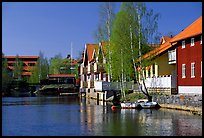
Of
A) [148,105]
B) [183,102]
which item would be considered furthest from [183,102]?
[148,105]

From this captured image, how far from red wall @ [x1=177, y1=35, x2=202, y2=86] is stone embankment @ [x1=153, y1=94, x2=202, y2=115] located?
3.35 metres

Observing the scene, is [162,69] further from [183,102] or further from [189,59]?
[183,102]

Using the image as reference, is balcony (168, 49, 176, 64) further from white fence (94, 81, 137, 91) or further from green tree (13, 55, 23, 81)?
green tree (13, 55, 23, 81)

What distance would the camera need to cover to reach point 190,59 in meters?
40.1

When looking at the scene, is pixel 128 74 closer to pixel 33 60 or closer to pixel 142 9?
pixel 142 9

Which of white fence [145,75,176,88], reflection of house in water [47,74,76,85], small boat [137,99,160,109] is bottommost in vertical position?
small boat [137,99,160,109]

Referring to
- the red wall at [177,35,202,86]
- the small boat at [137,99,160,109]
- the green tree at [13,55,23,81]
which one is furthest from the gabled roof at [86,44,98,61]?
the green tree at [13,55,23,81]

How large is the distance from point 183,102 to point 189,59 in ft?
24.0

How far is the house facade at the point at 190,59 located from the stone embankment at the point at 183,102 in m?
3.09

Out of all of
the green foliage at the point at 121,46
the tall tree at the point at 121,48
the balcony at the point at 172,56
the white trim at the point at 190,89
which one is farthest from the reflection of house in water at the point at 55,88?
the white trim at the point at 190,89

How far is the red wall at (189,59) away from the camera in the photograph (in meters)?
38.1

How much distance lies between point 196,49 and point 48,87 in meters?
67.3

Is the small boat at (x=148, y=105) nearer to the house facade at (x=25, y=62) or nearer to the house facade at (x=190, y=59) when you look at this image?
the house facade at (x=190, y=59)

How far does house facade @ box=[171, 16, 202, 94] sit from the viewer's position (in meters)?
37.9
